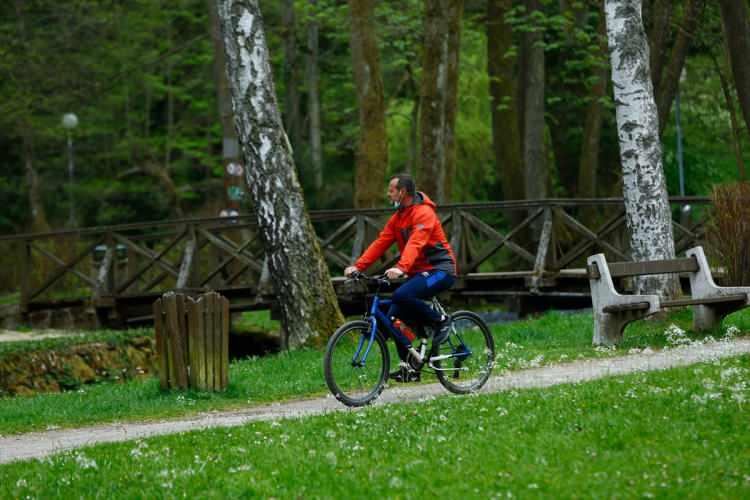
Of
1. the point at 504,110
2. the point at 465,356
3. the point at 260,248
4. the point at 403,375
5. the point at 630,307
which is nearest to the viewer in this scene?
the point at 403,375

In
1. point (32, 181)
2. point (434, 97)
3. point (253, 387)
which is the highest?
point (434, 97)

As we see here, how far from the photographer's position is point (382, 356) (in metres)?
10.2

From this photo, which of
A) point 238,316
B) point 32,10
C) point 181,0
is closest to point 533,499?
→ point 238,316

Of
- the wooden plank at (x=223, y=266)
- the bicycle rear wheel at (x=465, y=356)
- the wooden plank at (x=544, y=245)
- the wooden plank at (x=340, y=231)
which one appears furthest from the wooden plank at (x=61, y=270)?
the bicycle rear wheel at (x=465, y=356)

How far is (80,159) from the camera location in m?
43.7

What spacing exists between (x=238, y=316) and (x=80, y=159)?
20203mm

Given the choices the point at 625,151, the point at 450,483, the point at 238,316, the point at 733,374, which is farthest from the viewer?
the point at 238,316

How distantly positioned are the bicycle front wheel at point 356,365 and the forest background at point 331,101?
12.7 metres

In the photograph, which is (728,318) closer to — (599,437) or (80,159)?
(599,437)

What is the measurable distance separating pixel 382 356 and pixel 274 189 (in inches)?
221

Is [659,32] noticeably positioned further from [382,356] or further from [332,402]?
[382,356]

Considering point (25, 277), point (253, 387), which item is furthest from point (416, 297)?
point (25, 277)

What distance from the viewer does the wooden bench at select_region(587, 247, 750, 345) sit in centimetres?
1317

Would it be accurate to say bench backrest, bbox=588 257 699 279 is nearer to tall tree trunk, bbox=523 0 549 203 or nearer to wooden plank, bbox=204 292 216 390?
wooden plank, bbox=204 292 216 390
